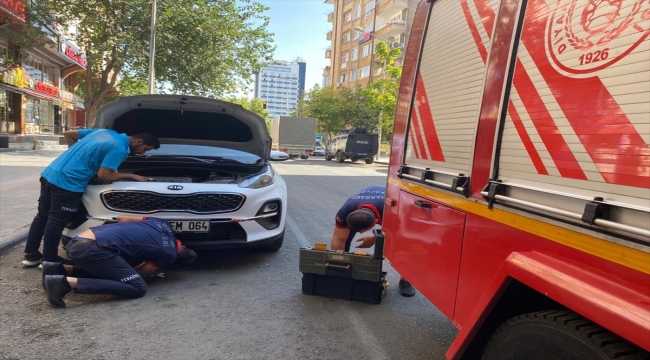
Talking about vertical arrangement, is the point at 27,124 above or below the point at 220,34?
below

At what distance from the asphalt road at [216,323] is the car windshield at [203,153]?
65.8 inches

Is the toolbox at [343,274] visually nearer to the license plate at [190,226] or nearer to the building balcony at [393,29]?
the license plate at [190,226]

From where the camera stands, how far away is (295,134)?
3262cm

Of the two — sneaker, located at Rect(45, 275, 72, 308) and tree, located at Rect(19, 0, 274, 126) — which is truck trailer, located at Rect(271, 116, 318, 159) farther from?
sneaker, located at Rect(45, 275, 72, 308)

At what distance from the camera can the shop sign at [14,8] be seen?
16.3 meters

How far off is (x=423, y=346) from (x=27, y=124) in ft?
93.6

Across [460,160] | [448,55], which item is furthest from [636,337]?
[448,55]

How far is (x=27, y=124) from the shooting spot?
81.6 feet

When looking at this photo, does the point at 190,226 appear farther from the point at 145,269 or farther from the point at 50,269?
the point at 50,269

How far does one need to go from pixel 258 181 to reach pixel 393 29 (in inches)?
1625

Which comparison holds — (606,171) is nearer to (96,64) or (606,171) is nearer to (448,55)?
(448,55)

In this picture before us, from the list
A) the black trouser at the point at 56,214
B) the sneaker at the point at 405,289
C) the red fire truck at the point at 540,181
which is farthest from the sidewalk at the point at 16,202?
the red fire truck at the point at 540,181

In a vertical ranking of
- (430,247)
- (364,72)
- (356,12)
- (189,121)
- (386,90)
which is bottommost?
(430,247)

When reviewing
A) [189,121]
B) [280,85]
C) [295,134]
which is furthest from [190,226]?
[280,85]
